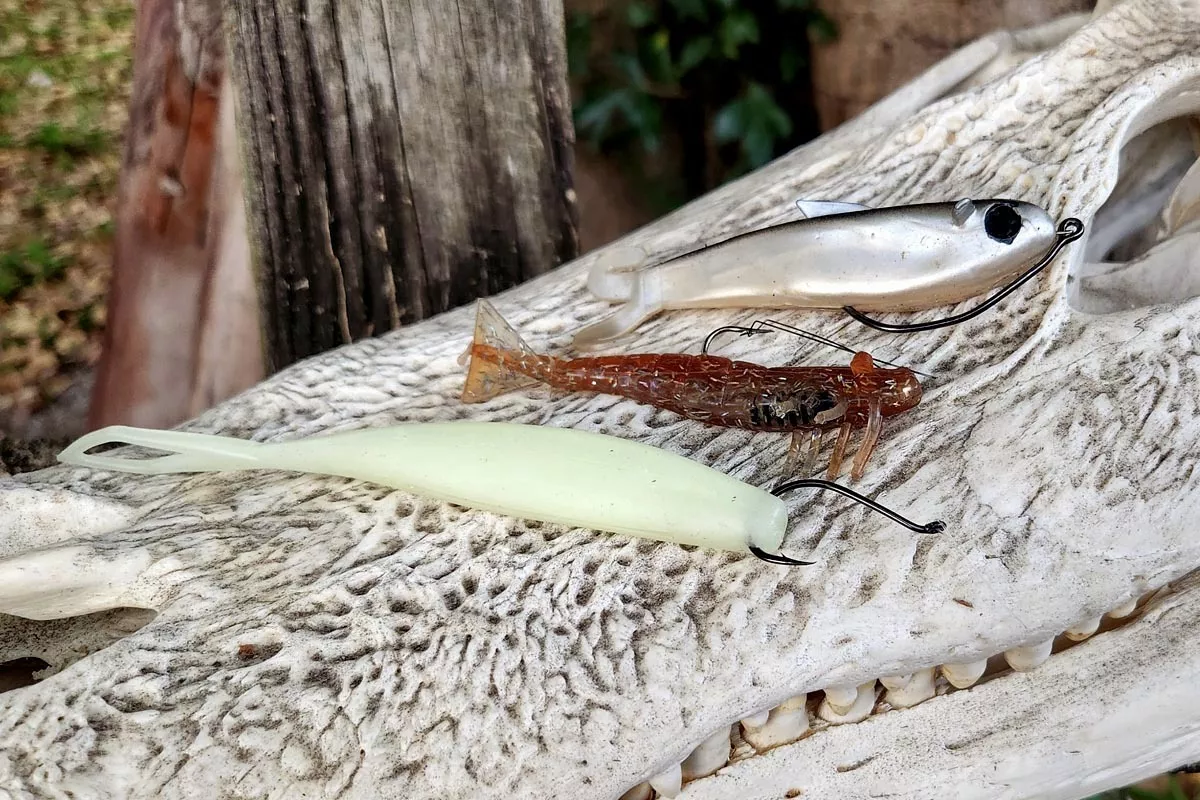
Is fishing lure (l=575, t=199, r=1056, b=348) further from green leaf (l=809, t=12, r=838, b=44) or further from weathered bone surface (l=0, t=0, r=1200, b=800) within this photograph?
green leaf (l=809, t=12, r=838, b=44)

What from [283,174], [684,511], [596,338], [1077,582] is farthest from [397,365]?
[1077,582]

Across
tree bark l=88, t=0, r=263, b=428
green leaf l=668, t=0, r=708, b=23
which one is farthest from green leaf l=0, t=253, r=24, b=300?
green leaf l=668, t=0, r=708, b=23

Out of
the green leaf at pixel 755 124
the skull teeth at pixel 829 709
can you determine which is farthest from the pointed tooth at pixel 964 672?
the green leaf at pixel 755 124

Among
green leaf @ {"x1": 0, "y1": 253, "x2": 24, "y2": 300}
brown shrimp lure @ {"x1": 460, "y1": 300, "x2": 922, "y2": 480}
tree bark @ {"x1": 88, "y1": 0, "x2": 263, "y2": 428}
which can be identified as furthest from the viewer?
green leaf @ {"x1": 0, "y1": 253, "x2": 24, "y2": 300}

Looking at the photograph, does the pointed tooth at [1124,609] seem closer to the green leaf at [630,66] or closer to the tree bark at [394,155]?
the tree bark at [394,155]

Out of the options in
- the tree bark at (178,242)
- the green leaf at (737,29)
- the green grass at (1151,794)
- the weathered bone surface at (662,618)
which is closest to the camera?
the weathered bone surface at (662,618)

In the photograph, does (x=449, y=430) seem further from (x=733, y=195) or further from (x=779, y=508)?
(x=733, y=195)
